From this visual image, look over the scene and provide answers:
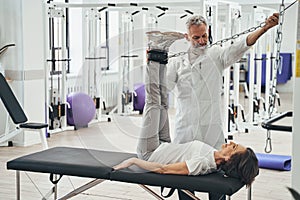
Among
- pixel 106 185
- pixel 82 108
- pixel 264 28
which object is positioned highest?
pixel 264 28

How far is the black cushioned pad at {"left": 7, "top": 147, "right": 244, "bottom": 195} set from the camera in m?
2.48

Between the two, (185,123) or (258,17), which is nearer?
(185,123)

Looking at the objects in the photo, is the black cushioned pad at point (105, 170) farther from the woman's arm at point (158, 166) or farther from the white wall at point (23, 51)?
the white wall at point (23, 51)

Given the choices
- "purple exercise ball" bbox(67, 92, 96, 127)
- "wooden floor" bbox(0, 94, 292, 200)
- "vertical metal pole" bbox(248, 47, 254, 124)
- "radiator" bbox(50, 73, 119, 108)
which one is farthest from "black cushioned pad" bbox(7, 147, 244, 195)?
"radiator" bbox(50, 73, 119, 108)

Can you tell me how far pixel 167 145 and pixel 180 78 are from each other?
386 mm

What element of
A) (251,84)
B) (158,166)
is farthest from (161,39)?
(251,84)

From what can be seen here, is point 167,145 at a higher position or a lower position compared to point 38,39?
lower

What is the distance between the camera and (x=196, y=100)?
9.34ft

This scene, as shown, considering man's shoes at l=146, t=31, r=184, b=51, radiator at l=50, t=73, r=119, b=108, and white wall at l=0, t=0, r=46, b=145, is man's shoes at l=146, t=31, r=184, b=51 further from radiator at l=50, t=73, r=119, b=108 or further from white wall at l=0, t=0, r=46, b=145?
radiator at l=50, t=73, r=119, b=108

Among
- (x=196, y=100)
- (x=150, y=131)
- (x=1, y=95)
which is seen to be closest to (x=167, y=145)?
(x=150, y=131)

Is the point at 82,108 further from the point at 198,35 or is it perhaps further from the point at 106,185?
the point at 198,35

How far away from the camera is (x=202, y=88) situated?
285cm

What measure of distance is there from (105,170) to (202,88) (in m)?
0.70

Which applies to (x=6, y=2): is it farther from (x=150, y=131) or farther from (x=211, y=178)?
(x=211, y=178)
